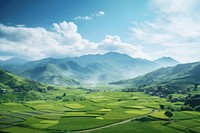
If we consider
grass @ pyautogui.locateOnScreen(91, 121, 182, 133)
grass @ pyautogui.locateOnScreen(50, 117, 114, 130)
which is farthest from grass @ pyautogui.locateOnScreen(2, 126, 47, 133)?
grass @ pyautogui.locateOnScreen(91, 121, 182, 133)

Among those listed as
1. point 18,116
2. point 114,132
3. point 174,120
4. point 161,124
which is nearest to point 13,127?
point 18,116

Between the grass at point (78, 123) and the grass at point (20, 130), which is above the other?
the grass at point (78, 123)

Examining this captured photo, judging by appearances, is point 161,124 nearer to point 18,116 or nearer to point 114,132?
point 114,132

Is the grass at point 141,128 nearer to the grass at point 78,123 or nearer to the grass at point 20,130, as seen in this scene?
the grass at point 78,123

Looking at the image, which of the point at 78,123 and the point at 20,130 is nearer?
the point at 20,130

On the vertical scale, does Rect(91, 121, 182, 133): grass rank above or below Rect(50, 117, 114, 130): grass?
below

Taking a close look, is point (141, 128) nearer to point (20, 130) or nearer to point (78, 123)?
point (78, 123)

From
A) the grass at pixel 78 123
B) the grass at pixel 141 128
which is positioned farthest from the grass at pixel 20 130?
the grass at pixel 141 128

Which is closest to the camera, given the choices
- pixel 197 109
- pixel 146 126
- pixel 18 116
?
pixel 146 126

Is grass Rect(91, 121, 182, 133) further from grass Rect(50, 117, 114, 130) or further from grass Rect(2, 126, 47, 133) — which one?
grass Rect(2, 126, 47, 133)

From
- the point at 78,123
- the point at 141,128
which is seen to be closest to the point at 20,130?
the point at 78,123

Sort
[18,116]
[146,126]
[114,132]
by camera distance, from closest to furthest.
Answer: [114,132] → [146,126] → [18,116]
